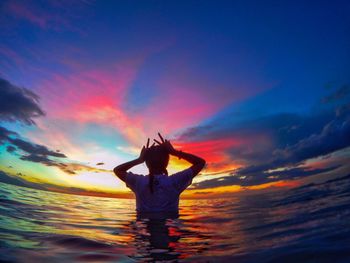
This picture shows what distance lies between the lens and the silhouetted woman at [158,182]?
605cm

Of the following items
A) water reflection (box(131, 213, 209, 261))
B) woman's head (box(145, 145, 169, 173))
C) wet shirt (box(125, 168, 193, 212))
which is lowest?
water reflection (box(131, 213, 209, 261))

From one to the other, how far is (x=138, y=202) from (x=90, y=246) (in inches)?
81.6

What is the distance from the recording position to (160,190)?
6074 mm

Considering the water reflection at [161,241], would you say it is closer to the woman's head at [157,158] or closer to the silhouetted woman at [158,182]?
the silhouetted woman at [158,182]

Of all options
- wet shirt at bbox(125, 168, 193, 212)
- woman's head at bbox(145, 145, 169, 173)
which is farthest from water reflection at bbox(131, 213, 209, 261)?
woman's head at bbox(145, 145, 169, 173)

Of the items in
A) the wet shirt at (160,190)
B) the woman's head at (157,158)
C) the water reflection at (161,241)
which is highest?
the woman's head at (157,158)

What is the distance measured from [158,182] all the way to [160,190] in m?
0.21

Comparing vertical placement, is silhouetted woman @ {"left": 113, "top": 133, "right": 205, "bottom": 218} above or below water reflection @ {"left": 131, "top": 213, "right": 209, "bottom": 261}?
above

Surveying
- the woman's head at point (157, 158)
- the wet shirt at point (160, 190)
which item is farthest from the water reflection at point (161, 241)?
the woman's head at point (157, 158)

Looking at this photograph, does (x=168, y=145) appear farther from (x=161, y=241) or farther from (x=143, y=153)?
(x=161, y=241)

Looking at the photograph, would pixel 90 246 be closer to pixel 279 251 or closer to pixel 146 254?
pixel 146 254

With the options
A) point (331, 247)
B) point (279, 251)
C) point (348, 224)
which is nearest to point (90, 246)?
point (279, 251)

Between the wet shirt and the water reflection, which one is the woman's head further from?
the water reflection

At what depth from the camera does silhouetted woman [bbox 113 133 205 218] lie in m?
6.05
